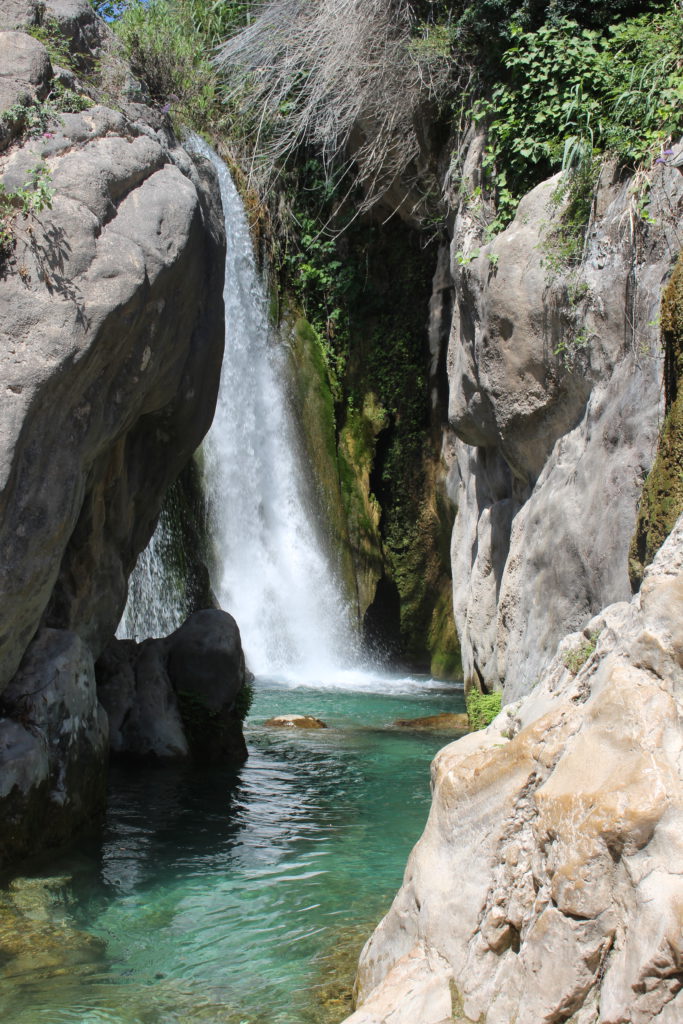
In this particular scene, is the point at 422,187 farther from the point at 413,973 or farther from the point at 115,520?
the point at 413,973

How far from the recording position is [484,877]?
3.46 meters

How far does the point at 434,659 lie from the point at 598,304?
10.6 metres

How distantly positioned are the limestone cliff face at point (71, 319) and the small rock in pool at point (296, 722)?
3951 millimetres

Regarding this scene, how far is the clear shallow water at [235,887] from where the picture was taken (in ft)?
14.6

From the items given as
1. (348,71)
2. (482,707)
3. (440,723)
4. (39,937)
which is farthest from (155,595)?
(39,937)

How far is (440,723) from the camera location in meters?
11.5

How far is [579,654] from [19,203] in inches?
171

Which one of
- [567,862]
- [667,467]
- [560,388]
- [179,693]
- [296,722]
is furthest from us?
[296,722]

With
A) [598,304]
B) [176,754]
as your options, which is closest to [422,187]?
[598,304]

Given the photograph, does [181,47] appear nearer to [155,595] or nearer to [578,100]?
[578,100]

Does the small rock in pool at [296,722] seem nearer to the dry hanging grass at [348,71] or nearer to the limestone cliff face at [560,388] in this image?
the limestone cliff face at [560,388]

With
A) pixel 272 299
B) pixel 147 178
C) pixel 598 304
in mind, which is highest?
pixel 272 299

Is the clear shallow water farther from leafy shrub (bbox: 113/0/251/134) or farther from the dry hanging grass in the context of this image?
the dry hanging grass

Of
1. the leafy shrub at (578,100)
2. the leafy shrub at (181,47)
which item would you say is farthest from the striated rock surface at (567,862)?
the leafy shrub at (181,47)
